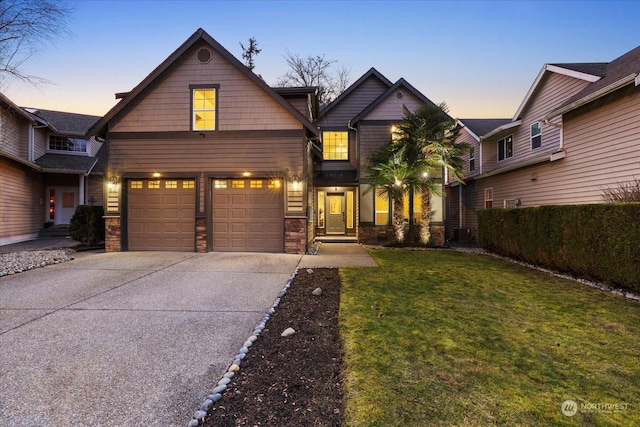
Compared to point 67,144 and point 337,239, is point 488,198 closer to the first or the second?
point 337,239

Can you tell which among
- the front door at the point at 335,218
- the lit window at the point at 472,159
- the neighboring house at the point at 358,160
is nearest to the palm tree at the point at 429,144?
the neighboring house at the point at 358,160

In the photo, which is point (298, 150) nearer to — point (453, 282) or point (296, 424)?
point (453, 282)

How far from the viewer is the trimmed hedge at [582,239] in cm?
531

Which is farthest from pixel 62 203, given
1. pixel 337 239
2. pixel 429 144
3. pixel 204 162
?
pixel 429 144

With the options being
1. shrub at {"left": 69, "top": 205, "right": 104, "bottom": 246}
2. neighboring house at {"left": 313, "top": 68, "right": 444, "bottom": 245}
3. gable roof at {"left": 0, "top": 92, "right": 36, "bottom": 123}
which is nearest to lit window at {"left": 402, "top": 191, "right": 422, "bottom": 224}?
neighboring house at {"left": 313, "top": 68, "right": 444, "bottom": 245}

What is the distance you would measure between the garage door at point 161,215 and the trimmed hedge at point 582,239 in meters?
9.86

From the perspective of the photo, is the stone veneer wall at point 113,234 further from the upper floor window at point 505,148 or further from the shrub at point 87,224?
the upper floor window at point 505,148

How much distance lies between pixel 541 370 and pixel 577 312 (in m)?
2.42

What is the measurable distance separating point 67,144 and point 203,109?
12.3 metres

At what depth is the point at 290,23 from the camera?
18328mm

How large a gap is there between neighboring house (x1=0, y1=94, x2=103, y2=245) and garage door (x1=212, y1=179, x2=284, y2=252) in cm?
863

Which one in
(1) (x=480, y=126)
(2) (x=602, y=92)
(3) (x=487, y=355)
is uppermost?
(1) (x=480, y=126)

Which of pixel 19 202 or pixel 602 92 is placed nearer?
pixel 602 92

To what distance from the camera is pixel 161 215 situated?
994cm
